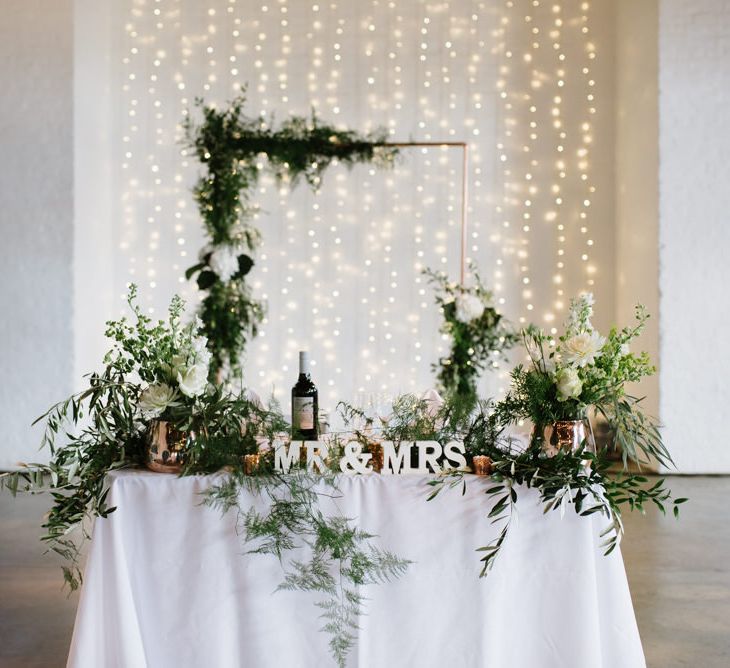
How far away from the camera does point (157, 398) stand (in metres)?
2.15

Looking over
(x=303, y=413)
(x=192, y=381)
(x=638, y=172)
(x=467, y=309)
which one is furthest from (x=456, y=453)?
(x=638, y=172)

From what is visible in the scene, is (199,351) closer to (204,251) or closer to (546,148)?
(204,251)

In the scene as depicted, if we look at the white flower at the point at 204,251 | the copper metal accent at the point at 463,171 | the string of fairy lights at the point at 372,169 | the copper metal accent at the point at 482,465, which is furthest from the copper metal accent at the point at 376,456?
the white flower at the point at 204,251

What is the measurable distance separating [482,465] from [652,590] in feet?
5.59

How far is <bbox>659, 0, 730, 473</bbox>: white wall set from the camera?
5.78m

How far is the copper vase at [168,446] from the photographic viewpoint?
2.17m

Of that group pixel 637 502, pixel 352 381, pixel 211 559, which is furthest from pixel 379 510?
pixel 352 381

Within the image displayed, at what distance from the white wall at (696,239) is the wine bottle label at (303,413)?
4150mm

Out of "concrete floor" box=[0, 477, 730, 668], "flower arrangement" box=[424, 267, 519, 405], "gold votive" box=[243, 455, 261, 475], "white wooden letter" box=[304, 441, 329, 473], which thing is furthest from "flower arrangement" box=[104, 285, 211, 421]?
"flower arrangement" box=[424, 267, 519, 405]

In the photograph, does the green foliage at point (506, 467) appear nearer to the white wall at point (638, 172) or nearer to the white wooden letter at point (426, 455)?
the white wooden letter at point (426, 455)

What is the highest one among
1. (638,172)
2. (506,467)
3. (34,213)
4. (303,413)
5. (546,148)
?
(546,148)

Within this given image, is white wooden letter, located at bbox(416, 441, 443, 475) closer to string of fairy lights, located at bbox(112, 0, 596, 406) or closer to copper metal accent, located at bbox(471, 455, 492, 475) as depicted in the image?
copper metal accent, located at bbox(471, 455, 492, 475)

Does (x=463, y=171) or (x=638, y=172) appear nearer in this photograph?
(x=638, y=172)

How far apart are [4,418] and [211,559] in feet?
14.4
